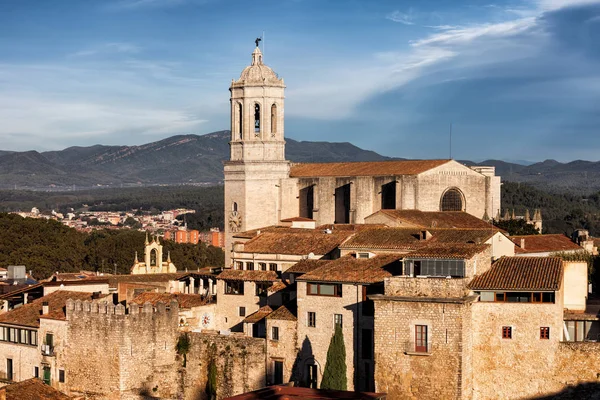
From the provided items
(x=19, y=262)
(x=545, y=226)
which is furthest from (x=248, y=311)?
(x=545, y=226)

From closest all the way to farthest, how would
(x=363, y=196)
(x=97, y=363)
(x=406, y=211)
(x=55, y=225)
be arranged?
(x=97, y=363) → (x=406, y=211) → (x=363, y=196) → (x=55, y=225)

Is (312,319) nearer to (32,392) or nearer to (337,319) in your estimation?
(337,319)

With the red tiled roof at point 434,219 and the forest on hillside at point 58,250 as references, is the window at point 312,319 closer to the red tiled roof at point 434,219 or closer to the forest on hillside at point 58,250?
the red tiled roof at point 434,219

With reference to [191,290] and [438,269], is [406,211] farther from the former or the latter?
[438,269]

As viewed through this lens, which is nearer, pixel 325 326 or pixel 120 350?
pixel 325 326

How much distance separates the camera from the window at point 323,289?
147 ft

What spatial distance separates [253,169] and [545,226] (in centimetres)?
4822

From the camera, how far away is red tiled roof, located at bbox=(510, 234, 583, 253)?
2362 inches

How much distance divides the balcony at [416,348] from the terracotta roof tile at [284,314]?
7.07 meters

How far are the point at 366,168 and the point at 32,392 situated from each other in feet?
121

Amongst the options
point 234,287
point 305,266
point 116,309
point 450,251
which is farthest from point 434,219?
point 116,309

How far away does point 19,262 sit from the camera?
9006cm

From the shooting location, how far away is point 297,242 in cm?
5706

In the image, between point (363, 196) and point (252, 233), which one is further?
point (363, 196)
